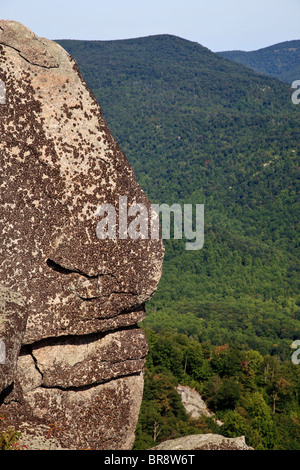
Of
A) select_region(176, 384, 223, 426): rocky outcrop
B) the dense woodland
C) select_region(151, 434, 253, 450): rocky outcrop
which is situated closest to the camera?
select_region(151, 434, 253, 450): rocky outcrop

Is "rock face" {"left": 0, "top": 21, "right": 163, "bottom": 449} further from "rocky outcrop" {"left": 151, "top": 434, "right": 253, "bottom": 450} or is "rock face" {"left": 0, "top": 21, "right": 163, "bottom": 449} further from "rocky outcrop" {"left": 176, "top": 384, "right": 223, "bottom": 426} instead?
"rocky outcrop" {"left": 176, "top": 384, "right": 223, "bottom": 426}

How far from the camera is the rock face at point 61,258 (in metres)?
9.14

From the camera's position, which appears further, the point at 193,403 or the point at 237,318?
the point at 237,318

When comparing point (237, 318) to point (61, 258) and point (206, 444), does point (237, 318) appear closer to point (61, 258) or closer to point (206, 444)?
point (206, 444)

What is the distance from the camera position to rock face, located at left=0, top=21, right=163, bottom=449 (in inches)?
360

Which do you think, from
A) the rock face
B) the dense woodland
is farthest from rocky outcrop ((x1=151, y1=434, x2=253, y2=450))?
the dense woodland

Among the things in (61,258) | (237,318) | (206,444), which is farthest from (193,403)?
(237,318)

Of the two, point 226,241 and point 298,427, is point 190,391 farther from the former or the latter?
point 226,241

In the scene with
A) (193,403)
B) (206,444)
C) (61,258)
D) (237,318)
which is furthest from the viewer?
(237,318)

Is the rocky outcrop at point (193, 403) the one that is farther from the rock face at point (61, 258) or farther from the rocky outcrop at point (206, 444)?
the rock face at point (61, 258)

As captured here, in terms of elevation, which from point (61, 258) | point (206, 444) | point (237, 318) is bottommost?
point (237, 318)

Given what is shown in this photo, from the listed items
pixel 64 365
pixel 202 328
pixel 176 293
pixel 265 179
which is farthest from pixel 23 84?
pixel 265 179

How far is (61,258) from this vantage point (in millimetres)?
9445

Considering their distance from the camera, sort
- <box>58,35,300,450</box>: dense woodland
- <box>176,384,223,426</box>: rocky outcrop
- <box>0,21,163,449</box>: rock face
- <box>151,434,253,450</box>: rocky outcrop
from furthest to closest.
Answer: <box>176,384,223,426</box>: rocky outcrop → <box>58,35,300,450</box>: dense woodland → <box>151,434,253,450</box>: rocky outcrop → <box>0,21,163,449</box>: rock face
